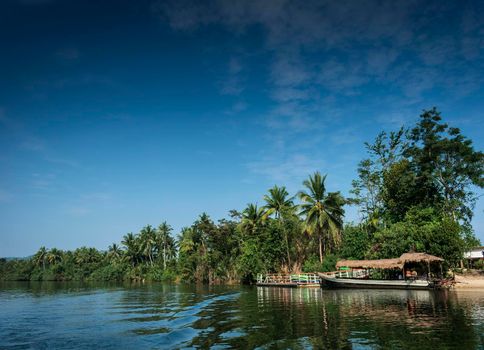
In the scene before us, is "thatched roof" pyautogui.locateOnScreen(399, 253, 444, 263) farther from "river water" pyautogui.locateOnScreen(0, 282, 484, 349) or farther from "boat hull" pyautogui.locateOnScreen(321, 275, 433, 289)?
"river water" pyautogui.locateOnScreen(0, 282, 484, 349)

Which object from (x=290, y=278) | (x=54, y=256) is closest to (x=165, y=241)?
(x=54, y=256)

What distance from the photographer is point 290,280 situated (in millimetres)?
41062

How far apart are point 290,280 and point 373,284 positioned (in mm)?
11949

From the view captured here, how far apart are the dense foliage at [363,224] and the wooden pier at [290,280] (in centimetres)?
217

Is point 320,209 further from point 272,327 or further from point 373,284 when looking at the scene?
point 272,327

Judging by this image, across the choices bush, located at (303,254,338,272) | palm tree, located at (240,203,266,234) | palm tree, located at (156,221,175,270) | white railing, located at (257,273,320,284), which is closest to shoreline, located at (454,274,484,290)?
bush, located at (303,254,338,272)

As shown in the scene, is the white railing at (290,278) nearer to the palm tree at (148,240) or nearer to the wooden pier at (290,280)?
the wooden pier at (290,280)

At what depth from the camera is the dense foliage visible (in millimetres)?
34562

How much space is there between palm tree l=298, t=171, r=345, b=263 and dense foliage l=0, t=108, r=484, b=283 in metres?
0.12

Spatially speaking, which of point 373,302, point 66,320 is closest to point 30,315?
point 66,320

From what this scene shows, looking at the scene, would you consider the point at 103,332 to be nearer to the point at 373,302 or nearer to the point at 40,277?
the point at 373,302

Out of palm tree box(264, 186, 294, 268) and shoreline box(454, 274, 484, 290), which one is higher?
palm tree box(264, 186, 294, 268)

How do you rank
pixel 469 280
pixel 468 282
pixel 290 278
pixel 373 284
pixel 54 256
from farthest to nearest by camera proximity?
pixel 54 256 → pixel 290 278 → pixel 373 284 → pixel 469 280 → pixel 468 282

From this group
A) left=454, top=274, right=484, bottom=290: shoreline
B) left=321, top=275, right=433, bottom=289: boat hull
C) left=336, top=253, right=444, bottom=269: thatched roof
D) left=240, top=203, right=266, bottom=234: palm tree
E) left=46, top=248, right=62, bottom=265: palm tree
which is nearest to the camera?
left=336, top=253, right=444, bottom=269: thatched roof
